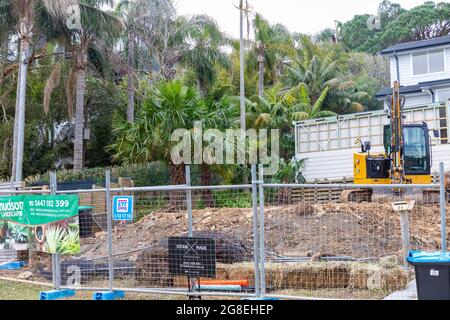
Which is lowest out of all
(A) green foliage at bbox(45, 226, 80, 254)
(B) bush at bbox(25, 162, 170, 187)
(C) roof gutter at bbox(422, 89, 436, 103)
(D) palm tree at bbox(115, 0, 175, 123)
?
(A) green foliage at bbox(45, 226, 80, 254)

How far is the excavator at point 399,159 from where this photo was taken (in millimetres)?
20359

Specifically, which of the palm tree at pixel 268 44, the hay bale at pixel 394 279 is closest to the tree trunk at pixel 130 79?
the palm tree at pixel 268 44

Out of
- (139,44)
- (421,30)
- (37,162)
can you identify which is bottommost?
(37,162)

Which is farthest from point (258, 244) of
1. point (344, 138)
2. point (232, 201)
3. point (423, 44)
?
point (423, 44)

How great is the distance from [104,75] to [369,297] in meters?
27.3

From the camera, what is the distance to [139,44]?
37375mm

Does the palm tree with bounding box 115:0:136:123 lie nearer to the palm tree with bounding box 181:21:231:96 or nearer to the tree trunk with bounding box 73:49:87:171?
the palm tree with bounding box 181:21:231:96

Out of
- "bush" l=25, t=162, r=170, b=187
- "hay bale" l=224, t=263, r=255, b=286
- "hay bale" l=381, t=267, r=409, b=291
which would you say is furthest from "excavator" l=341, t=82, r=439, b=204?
"hay bale" l=224, t=263, r=255, b=286

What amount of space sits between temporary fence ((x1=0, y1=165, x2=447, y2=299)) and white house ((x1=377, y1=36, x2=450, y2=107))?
15.5 m

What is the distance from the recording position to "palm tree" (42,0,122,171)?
102ft

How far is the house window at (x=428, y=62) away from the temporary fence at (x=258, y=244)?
16911 millimetres

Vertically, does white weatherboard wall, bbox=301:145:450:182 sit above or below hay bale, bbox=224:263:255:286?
above
